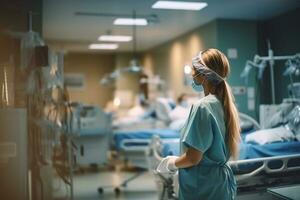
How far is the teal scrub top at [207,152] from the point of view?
6.35 feet

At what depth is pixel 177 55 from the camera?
4895 mm

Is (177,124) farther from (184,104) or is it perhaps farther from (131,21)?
(131,21)

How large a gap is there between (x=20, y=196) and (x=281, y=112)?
87.3 inches

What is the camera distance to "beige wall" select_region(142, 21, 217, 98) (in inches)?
142

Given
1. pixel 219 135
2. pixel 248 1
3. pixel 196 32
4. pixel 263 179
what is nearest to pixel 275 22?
pixel 248 1

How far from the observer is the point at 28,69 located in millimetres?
2812

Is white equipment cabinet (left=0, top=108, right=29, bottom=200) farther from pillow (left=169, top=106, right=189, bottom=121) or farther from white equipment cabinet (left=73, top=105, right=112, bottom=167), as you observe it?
pillow (left=169, top=106, right=189, bottom=121)

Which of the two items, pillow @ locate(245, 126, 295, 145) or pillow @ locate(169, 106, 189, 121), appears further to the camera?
pillow @ locate(169, 106, 189, 121)

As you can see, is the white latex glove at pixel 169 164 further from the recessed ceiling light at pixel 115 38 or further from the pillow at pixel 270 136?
the recessed ceiling light at pixel 115 38

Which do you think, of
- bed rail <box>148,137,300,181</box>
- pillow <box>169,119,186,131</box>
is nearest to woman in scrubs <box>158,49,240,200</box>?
bed rail <box>148,137,300,181</box>

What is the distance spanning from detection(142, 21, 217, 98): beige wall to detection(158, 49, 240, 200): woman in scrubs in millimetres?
1394

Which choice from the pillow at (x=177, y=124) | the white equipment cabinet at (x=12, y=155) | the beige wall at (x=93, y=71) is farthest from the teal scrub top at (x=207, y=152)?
the beige wall at (x=93, y=71)

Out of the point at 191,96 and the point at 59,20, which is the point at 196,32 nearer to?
the point at 191,96

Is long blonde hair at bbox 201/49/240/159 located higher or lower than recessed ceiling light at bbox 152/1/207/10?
lower
